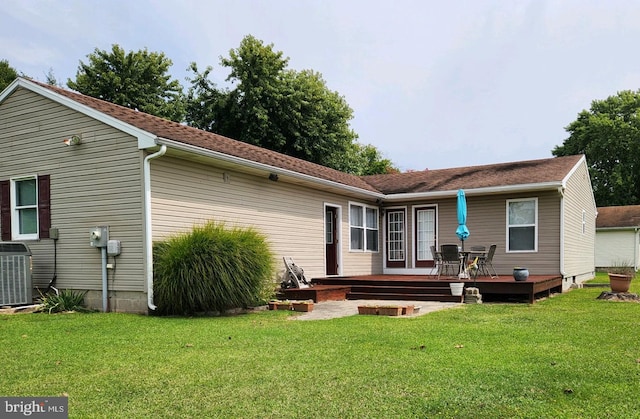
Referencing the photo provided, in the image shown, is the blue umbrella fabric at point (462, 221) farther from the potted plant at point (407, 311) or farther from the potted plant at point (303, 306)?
the potted plant at point (303, 306)

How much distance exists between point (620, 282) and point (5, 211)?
13.4 meters

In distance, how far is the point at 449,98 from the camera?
18312 mm

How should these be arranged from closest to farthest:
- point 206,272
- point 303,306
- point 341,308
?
point 206,272
point 303,306
point 341,308

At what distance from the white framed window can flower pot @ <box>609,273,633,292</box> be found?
40.9 feet

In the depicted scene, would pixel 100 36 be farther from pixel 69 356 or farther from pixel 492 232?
pixel 69 356

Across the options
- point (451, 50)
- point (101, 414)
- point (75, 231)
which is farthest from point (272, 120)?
point (101, 414)

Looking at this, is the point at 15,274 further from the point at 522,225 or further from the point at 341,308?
the point at 522,225

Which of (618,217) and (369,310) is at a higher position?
(618,217)

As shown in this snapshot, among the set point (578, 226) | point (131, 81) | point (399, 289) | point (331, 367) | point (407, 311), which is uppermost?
point (131, 81)

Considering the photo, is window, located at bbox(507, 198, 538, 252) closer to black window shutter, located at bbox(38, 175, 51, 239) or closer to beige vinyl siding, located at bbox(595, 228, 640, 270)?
black window shutter, located at bbox(38, 175, 51, 239)

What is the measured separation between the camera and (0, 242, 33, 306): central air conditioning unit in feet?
27.6

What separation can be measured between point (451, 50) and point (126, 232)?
10.2 metres

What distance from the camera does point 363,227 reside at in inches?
568

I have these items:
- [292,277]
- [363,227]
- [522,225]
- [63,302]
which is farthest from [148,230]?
[522,225]
